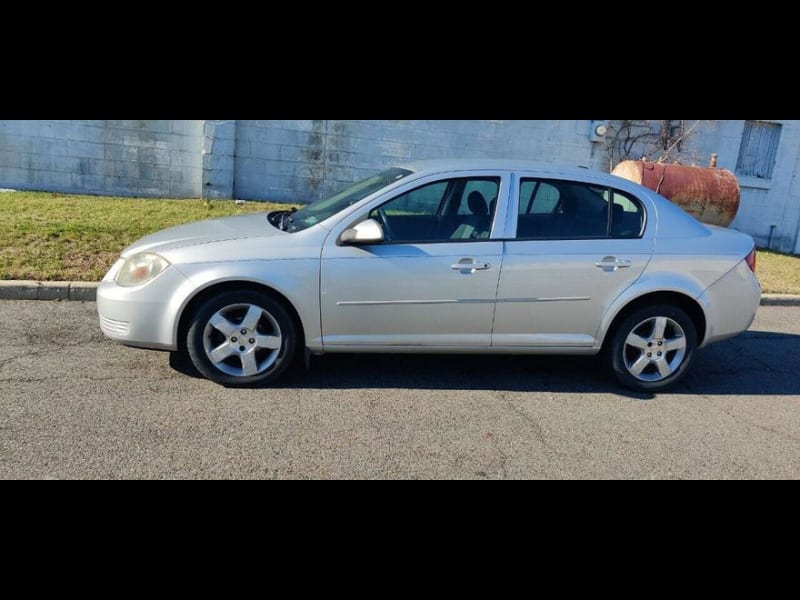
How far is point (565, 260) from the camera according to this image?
4.20 metres

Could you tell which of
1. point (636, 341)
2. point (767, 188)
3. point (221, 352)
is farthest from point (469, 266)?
point (767, 188)

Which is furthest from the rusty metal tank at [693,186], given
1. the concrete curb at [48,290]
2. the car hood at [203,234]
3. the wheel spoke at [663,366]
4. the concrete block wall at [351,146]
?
the concrete curb at [48,290]

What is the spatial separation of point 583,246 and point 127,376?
3.24 meters

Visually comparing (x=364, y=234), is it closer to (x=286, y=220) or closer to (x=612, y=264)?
(x=286, y=220)

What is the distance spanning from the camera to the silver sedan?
394cm

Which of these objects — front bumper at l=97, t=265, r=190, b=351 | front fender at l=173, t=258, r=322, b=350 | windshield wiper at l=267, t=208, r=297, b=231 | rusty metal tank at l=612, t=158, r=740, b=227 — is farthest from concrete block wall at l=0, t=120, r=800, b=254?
front fender at l=173, t=258, r=322, b=350

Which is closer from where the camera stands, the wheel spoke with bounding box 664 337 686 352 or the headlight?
the headlight

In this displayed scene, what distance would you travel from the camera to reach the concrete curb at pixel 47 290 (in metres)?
5.60

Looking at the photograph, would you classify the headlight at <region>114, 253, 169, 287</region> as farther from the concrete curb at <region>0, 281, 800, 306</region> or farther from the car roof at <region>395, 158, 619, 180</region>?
the concrete curb at <region>0, 281, 800, 306</region>

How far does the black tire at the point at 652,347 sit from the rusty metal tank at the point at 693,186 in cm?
605

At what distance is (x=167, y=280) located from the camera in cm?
386

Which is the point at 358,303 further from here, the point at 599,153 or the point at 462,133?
the point at 599,153

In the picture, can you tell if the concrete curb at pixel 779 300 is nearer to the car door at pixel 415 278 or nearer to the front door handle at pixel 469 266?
the car door at pixel 415 278

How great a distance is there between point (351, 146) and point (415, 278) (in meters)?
7.41
